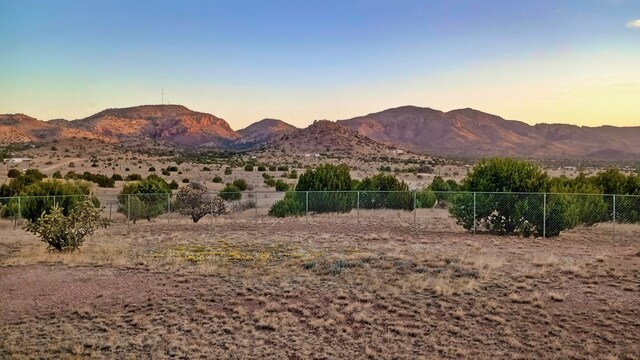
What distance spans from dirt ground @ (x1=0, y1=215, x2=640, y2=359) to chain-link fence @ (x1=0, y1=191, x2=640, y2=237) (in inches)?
123

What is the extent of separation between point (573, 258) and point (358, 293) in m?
8.56

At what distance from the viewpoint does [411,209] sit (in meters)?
36.4

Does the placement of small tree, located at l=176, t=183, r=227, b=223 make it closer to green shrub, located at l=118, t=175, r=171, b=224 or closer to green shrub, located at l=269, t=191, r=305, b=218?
green shrub, located at l=118, t=175, r=171, b=224

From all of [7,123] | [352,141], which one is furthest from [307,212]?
[7,123]

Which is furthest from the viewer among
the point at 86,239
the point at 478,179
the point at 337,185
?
the point at 337,185

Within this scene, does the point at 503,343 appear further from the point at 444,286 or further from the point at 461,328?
the point at 444,286

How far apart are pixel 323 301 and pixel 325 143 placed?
136466mm

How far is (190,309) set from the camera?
14.8 m

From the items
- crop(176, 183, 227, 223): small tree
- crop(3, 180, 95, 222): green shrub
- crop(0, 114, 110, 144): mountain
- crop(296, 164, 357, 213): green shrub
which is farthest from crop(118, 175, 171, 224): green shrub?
crop(0, 114, 110, 144): mountain

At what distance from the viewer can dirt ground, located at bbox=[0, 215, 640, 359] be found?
40.8 ft

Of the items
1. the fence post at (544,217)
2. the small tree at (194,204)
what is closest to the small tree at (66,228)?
the small tree at (194,204)

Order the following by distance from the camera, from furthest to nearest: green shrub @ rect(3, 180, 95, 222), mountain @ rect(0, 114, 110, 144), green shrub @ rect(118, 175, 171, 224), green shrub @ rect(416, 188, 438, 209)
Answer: mountain @ rect(0, 114, 110, 144) → green shrub @ rect(416, 188, 438, 209) → green shrub @ rect(118, 175, 171, 224) → green shrub @ rect(3, 180, 95, 222)

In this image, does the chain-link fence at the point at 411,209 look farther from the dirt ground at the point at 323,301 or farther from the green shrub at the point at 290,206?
the dirt ground at the point at 323,301

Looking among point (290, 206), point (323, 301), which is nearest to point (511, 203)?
point (290, 206)
